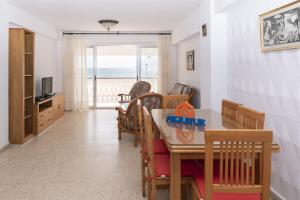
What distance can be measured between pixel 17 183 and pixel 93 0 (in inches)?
125

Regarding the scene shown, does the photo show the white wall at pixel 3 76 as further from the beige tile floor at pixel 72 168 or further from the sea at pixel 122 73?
the sea at pixel 122 73

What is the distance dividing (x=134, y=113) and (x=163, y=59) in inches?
177

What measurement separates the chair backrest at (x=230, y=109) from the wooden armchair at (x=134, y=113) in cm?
156

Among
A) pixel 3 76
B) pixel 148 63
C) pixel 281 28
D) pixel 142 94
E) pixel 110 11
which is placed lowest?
pixel 142 94

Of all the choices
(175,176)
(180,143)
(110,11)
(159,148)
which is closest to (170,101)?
(159,148)

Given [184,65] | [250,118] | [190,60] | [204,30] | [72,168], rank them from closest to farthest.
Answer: [250,118]
[72,168]
[204,30]
[190,60]
[184,65]

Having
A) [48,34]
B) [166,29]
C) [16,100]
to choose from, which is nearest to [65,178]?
[16,100]

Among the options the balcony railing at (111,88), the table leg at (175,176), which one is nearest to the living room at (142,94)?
the table leg at (175,176)

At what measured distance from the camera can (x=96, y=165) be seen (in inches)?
161

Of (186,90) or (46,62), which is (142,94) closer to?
(186,90)

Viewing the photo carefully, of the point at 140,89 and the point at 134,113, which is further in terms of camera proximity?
the point at 140,89

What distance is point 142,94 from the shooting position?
5.91 m

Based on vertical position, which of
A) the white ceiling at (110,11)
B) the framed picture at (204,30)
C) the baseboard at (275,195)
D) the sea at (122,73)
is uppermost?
the white ceiling at (110,11)

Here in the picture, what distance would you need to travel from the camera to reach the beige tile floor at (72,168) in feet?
10.4
